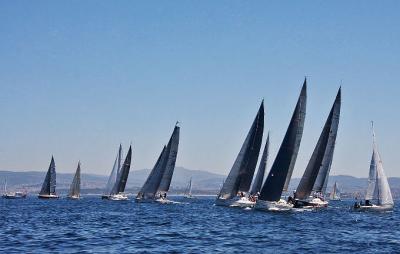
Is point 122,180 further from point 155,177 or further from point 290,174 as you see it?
point 290,174

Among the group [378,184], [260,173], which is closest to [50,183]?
[260,173]

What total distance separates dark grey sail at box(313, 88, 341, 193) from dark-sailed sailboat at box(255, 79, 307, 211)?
15.4 meters

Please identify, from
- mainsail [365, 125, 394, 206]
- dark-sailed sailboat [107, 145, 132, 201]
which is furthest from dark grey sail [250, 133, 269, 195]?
dark-sailed sailboat [107, 145, 132, 201]

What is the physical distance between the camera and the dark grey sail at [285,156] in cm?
7669

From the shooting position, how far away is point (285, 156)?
7712cm

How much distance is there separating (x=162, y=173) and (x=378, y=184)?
4186 centimetres

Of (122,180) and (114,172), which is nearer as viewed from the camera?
(122,180)

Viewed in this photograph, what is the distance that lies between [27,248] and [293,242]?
17446mm

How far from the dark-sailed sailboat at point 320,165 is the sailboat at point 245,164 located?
8.98 meters

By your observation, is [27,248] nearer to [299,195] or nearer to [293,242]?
[293,242]

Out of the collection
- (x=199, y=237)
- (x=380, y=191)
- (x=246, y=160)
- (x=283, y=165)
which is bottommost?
(x=199, y=237)

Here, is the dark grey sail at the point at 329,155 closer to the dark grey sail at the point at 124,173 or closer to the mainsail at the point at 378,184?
the mainsail at the point at 378,184

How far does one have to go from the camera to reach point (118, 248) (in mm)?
38250

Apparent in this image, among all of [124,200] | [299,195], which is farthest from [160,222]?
[124,200]
